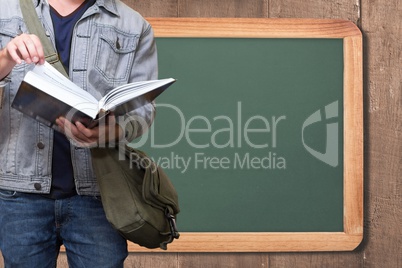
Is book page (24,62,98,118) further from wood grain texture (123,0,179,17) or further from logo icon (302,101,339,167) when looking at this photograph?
logo icon (302,101,339,167)

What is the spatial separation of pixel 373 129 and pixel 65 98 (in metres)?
1.57

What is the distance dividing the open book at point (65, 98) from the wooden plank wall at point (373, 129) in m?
1.30

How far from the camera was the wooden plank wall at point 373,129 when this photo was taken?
7.64 feet

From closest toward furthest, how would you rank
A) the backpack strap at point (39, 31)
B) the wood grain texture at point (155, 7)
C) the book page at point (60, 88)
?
the book page at point (60, 88)
the backpack strap at point (39, 31)
the wood grain texture at point (155, 7)

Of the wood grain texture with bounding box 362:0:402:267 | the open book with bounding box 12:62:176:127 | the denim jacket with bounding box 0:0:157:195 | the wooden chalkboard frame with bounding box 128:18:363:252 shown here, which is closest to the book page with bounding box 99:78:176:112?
the open book with bounding box 12:62:176:127

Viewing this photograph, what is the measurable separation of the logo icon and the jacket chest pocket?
1.20 m

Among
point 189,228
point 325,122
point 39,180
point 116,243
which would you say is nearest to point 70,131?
point 39,180

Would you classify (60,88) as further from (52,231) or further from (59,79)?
(52,231)

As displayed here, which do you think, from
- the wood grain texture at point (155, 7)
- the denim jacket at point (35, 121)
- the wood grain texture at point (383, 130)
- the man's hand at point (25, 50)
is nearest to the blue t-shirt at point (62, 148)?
the denim jacket at point (35, 121)

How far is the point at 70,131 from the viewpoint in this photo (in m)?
1.09

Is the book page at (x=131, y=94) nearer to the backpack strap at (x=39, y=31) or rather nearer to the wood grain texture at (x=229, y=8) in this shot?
the backpack strap at (x=39, y=31)

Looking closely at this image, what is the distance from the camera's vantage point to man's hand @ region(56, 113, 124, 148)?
42.8 inches

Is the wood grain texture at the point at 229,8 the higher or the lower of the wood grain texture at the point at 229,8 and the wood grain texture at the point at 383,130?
the higher

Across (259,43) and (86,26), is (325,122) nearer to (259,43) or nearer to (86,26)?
(259,43)
